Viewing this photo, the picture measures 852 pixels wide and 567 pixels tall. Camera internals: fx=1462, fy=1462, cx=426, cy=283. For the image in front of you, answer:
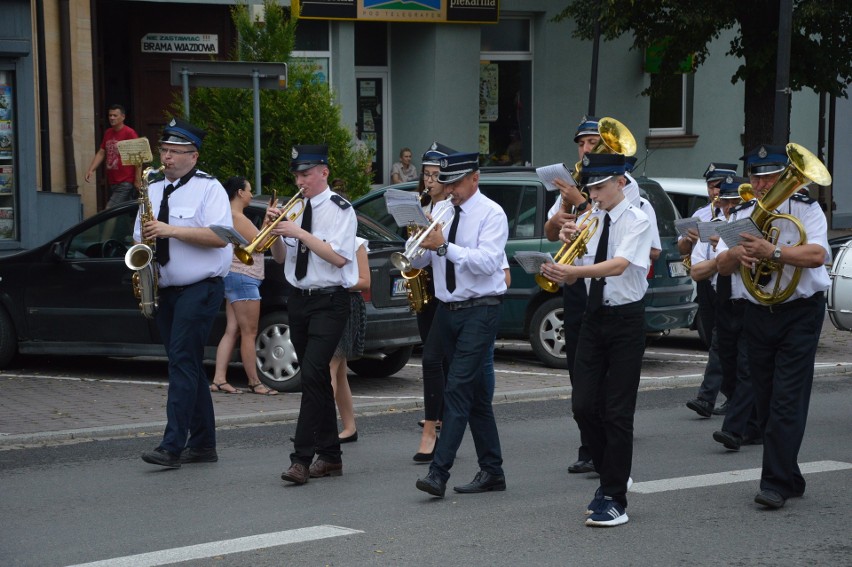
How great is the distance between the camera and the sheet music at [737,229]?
7406mm

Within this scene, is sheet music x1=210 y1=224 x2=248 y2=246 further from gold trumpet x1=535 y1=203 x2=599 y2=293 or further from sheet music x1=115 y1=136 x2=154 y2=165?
gold trumpet x1=535 y1=203 x2=599 y2=293

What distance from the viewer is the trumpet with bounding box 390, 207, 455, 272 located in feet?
24.8

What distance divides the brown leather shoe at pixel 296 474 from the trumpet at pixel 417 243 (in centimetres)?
127

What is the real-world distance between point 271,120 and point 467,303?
9.31 metres

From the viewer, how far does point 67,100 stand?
19125mm

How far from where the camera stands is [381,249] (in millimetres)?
11820

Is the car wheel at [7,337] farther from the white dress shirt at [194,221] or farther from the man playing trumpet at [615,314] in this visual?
the man playing trumpet at [615,314]

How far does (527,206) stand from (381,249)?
2199mm

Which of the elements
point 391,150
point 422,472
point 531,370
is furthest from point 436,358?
point 391,150

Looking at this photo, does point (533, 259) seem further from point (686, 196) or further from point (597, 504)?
point (686, 196)

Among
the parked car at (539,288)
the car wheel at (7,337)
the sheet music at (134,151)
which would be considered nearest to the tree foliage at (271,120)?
the parked car at (539,288)

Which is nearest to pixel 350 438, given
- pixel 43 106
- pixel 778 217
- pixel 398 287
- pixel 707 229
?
pixel 398 287

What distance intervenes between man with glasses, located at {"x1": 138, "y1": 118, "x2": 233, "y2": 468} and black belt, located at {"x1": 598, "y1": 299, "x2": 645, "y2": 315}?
241 cm

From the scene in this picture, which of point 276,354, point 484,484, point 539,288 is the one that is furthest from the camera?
point 539,288
